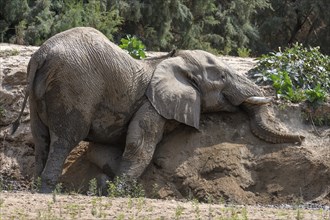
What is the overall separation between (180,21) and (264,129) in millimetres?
11604

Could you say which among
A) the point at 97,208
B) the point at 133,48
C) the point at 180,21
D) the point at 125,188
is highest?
the point at 97,208

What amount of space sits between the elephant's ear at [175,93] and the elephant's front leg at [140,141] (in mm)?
134

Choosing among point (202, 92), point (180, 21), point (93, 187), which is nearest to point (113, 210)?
point (93, 187)

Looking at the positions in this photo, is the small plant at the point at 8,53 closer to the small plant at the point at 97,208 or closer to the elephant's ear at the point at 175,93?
the elephant's ear at the point at 175,93

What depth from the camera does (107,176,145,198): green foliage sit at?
11.8m

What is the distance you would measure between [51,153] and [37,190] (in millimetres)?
530

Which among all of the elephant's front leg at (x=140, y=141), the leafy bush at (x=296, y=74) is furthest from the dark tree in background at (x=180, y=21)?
the elephant's front leg at (x=140, y=141)

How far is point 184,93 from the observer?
43.2ft

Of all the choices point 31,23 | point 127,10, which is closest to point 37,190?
point 31,23

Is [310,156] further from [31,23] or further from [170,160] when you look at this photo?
[31,23]

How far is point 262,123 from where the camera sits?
1362cm

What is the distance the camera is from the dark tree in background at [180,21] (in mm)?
20750

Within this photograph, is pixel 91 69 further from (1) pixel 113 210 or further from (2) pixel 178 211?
(2) pixel 178 211

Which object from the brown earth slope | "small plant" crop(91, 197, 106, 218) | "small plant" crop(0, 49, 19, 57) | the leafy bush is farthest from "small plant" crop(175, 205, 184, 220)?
"small plant" crop(0, 49, 19, 57)
